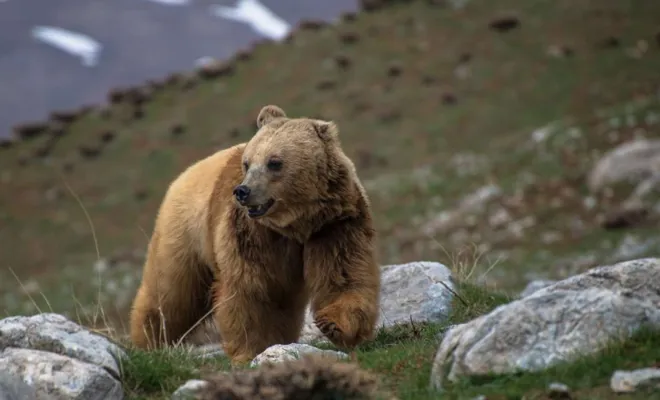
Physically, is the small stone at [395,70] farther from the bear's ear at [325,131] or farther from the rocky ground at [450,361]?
the rocky ground at [450,361]

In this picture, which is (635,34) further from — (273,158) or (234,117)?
(273,158)

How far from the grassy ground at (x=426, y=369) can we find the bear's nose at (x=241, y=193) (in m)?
1.15

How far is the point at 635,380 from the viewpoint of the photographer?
15.0ft

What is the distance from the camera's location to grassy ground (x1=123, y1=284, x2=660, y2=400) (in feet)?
15.5

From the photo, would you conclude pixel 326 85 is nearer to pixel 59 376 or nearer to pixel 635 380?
pixel 59 376

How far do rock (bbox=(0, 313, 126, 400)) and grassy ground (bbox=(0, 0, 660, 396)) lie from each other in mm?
13872

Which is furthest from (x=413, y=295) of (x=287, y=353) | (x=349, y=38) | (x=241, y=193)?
(x=349, y=38)

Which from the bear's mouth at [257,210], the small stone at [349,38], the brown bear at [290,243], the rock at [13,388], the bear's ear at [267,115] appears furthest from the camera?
the small stone at [349,38]

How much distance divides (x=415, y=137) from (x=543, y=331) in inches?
1128

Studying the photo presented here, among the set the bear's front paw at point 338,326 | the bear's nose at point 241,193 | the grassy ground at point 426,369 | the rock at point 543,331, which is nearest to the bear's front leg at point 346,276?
the bear's front paw at point 338,326

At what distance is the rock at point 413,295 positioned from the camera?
8141mm

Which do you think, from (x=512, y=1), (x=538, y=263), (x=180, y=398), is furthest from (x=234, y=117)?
(x=180, y=398)

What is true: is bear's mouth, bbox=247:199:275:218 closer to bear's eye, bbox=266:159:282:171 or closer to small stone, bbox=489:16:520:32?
bear's eye, bbox=266:159:282:171

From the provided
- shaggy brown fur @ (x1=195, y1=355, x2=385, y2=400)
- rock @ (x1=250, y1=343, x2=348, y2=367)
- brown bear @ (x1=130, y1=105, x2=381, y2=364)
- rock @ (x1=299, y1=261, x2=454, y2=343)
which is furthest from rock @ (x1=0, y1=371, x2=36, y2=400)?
rock @ (x1=299, y1=261, x2=454, y2=343)
